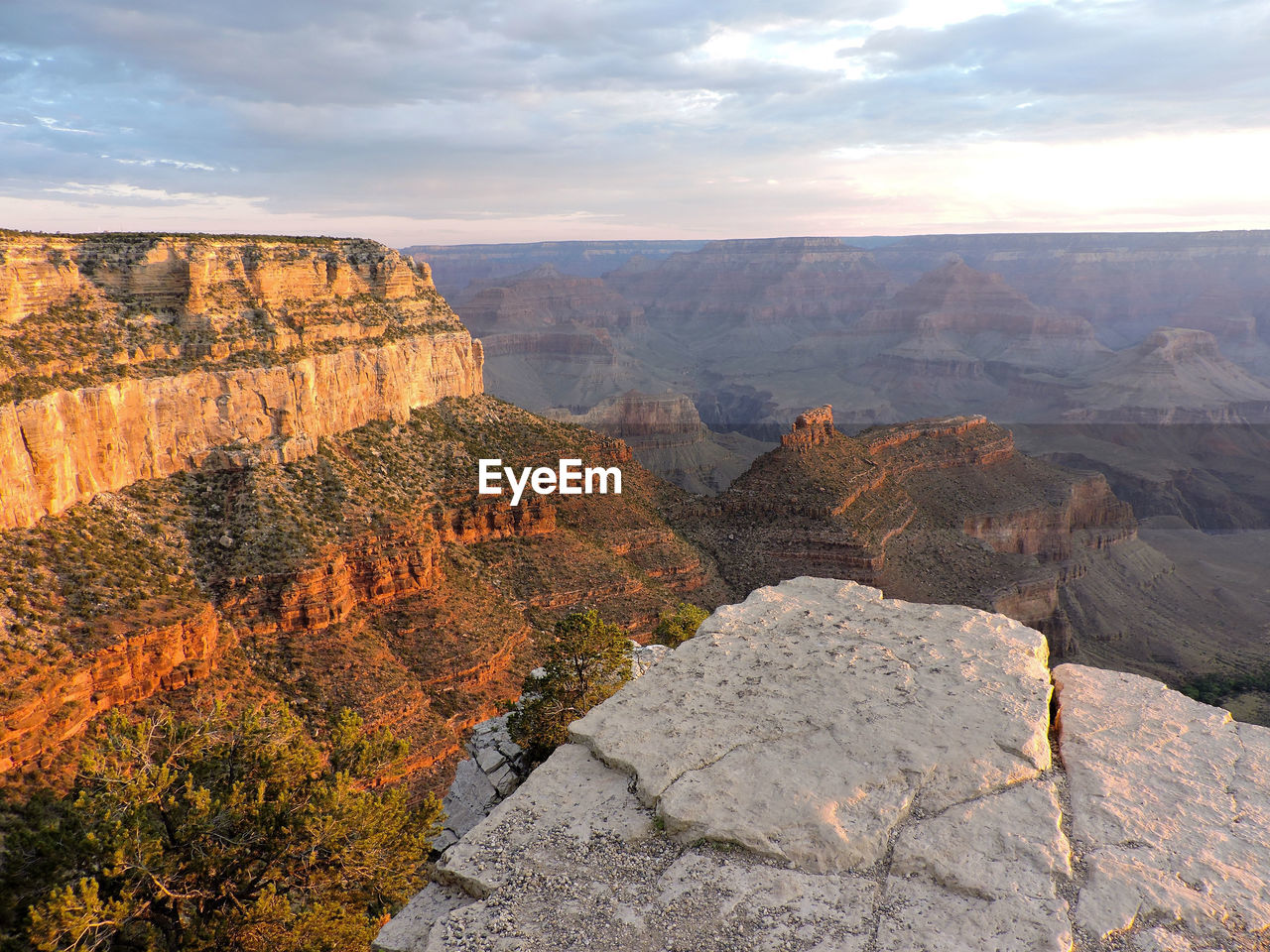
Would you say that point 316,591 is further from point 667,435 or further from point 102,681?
point 667,435

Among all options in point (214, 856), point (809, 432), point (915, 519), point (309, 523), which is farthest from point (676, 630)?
point (915, 519)

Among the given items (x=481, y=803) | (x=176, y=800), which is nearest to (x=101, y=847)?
(x=176, y=800)

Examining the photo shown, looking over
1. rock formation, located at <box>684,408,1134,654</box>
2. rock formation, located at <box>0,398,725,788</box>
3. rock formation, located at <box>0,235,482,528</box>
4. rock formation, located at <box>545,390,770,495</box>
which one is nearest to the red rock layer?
rock formation, located at <box>0,398,725,788</box>

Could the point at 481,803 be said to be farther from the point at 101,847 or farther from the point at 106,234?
the point at 106,234

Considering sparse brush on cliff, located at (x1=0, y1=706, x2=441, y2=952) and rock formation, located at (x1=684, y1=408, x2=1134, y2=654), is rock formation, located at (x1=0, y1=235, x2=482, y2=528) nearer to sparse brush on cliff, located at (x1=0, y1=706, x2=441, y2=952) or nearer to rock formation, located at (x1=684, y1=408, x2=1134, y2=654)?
sparse brush on cliff, located at (x1=0, y1=706, x2=441, y2=952)
